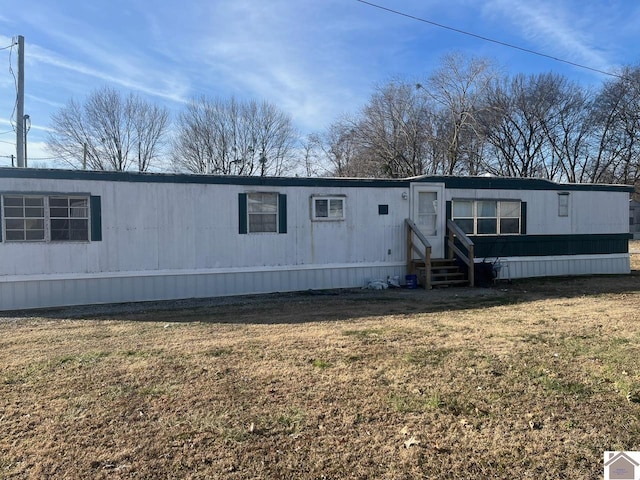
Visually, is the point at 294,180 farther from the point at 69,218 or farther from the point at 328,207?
the point at 69,218

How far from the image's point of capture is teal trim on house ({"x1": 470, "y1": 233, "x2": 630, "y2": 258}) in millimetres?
11672

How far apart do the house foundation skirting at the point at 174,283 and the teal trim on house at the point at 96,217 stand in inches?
30.0

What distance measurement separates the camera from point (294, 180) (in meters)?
10.1

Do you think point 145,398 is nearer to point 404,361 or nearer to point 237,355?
point 237,355

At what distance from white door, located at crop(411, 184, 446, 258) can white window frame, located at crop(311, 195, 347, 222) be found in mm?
1862

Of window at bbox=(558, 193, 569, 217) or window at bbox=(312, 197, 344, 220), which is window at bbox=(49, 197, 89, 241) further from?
window at bbox=(558, 193, 569, 217)

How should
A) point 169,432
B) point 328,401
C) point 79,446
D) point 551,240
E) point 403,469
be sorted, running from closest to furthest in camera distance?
point 403,469
point 79,446
point 169,432
point 328,401
point 551,240

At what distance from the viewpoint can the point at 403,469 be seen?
Result: 271 cm

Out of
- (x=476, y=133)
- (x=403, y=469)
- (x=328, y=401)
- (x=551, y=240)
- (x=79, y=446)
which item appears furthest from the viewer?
(x=476, y=133)

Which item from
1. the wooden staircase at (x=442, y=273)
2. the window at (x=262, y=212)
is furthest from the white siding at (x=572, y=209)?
the window at (x=262, y=212)

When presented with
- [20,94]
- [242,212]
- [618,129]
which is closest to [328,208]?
[242,212]

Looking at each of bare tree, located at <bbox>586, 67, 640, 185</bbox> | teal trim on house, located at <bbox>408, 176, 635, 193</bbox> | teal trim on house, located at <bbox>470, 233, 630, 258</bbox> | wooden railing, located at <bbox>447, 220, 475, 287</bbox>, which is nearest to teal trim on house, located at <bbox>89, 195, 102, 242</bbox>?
teal trim on house, located at <bbox>408, 176, 635, 193</bbox>

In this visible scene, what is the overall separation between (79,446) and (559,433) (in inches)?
126

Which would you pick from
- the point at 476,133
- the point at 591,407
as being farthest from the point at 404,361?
the point at 476,133
